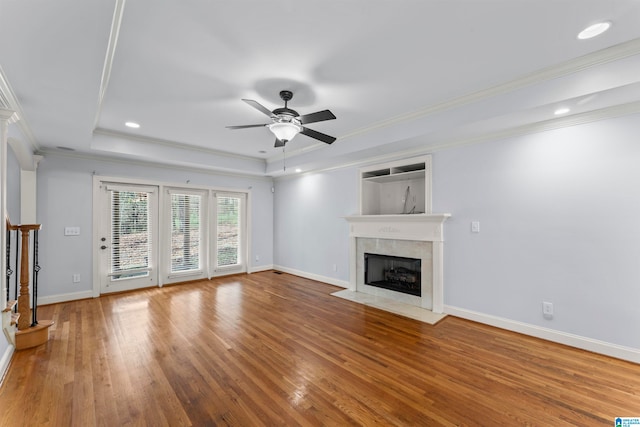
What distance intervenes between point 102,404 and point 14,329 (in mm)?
1749

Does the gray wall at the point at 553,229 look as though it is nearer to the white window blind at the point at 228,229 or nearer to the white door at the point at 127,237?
the white window blind at the point at 228,229

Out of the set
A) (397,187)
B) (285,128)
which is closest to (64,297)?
(285,128)

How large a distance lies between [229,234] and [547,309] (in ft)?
18.9

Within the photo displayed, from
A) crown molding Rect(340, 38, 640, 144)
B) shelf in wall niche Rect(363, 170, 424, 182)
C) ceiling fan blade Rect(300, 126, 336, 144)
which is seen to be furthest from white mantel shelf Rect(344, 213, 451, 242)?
ceiling fan blade Rect(300, 126, 336, 144)

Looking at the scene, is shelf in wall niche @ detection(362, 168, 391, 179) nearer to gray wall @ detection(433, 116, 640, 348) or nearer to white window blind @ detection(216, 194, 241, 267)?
gray wall @ detection(433, 116, 640, 348)

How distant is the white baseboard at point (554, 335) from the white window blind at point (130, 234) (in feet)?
17.7

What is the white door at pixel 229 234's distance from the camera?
6.09 meters

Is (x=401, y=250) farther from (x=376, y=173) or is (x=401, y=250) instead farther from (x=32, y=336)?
(x=32, y=336)

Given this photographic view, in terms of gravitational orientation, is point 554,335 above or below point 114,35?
below

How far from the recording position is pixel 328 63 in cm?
235

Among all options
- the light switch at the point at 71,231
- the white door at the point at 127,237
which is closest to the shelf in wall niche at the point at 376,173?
the white door at the point at 127,237

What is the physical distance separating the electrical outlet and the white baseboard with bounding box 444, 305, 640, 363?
17cm

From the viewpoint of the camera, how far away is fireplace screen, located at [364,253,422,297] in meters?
4.36

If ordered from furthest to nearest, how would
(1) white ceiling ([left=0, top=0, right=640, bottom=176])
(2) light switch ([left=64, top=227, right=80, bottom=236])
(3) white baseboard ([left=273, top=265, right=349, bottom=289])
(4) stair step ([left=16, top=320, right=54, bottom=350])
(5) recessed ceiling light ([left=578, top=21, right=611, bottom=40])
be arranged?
(3) white baseboard ([left=273, top=265, right=349, bottom=289])
(2) light switch ([left=64, top=227, right=80, bottom=236])
(4) stair step ([left=16, top=320, right=54, bottom=350])
(5) recessed ceiling light ([left=578, top=21, right=611, bottom=40])
(1) white ceiling ([left=0, top=0, right=640, bottom=176])
